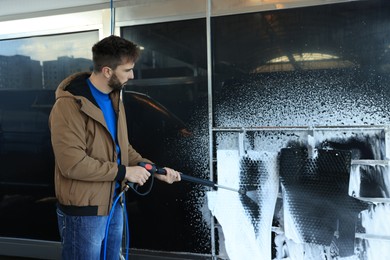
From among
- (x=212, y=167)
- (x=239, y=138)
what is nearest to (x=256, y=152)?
(x=239, y=138)

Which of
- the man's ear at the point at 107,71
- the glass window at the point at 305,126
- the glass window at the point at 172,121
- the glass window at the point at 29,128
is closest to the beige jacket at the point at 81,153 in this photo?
the man's ear at the point at 107,71

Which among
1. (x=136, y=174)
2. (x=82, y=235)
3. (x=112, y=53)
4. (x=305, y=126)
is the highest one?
(x=112, y=53)

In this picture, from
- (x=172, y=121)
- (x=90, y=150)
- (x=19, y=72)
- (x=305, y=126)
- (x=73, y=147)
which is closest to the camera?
(x=73, y=147)

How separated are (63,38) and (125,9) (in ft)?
1.94

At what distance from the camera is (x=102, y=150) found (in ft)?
6.39

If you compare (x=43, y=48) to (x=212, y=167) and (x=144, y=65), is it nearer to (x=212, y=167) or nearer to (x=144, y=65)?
(x=144, y=65)

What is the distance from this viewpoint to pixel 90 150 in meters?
1.92

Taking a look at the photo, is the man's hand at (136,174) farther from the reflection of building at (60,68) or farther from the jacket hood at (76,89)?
the reflection of building at (60,68)

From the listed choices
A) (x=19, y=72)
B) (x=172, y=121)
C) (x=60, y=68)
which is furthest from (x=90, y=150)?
(x=19, y=72)

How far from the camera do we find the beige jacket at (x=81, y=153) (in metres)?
1.82

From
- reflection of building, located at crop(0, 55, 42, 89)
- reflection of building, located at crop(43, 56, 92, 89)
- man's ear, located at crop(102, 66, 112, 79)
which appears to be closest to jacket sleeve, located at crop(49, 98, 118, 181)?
man's ear, located at crop(102, 66, 112, 79)

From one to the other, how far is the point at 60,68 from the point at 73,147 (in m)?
1.39

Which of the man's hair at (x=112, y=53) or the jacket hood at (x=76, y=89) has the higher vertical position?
the man's hair at (x=112, y=53)

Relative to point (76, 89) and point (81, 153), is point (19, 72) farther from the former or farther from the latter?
point (81, 153)
